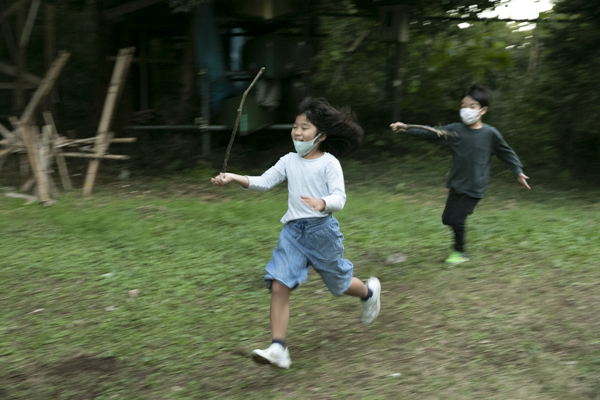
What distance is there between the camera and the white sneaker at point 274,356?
3.44 m

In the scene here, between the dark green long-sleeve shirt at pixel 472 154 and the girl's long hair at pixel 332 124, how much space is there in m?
1.53

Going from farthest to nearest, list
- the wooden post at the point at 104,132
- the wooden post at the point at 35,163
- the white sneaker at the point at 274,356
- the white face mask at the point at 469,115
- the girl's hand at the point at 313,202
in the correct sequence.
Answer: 1. the wooden post at the point at 104,132
2. the wooden post at the point at 35,163
3. the white face mask at the point at 469,115
4. the white sneaker at the point at 274,356
5. the girl's hand at the point at 313,202

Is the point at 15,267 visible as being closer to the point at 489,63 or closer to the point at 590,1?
the point at 590,1

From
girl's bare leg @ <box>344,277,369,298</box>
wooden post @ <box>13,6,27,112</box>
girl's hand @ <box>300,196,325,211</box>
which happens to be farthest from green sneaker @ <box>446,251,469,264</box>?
wooden post @ <box>13,6,27,112</box>

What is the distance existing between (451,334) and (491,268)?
4.68 feet

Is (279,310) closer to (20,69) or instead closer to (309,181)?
(309,181)

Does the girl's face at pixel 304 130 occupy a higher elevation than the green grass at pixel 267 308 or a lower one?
higher

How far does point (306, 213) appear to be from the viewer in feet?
12.0

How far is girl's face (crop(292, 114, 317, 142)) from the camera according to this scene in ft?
12.0

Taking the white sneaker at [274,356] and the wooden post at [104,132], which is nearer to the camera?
the white sneaker at [274,356]

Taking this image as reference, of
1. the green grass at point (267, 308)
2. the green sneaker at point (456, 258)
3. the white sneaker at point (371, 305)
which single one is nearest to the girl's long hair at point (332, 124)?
the white sneaker at point (371, 305)

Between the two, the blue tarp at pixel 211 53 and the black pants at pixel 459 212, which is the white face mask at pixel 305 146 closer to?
the black pants at pixel 459 212

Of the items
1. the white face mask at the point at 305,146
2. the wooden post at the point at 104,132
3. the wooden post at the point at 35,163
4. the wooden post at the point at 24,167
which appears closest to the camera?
the white face mask at the point at 305,146

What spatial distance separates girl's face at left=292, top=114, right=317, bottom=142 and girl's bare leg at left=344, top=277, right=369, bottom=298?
930 mm
